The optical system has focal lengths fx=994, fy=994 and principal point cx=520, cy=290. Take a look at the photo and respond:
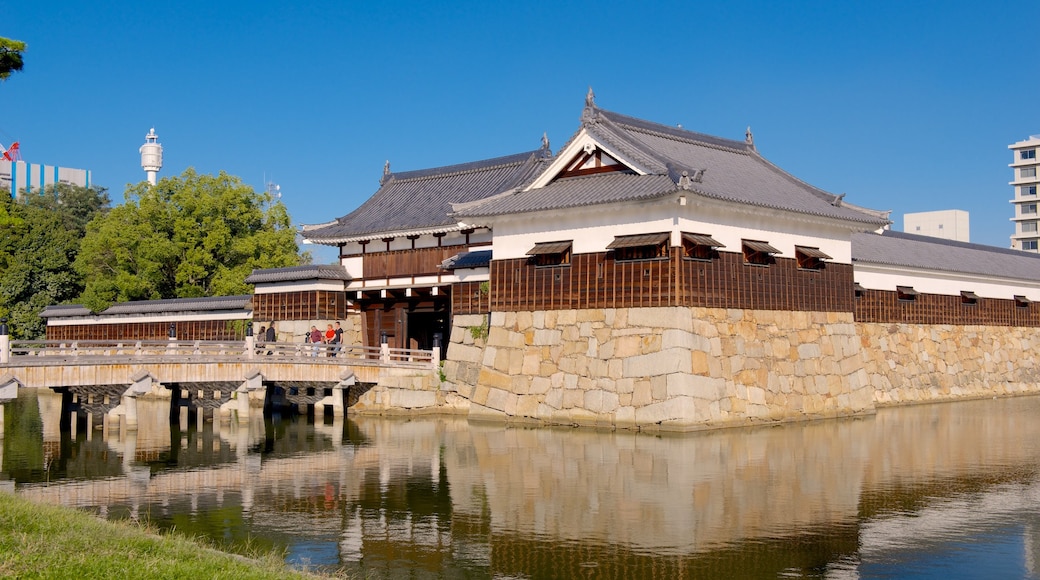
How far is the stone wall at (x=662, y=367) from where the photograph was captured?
1093 inches

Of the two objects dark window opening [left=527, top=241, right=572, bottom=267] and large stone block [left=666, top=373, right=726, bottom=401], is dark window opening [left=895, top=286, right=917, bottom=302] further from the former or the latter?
dark window opening [left=527, top=241, right=572, bottom=267]

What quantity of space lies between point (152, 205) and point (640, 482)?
38228mm

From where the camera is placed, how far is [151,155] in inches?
3893

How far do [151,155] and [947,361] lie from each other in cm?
8042

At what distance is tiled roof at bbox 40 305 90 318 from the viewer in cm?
4997

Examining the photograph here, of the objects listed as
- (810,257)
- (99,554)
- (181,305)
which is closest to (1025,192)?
(810,257)

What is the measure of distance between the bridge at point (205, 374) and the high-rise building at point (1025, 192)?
267 ft

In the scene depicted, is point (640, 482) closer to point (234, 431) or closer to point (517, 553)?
point (517, 553)

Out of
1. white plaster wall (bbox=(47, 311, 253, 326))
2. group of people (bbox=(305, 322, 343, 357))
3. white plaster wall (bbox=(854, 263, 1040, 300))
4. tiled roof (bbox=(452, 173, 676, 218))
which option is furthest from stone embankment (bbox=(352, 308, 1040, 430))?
white plaster wall (bbox=(47, 311, 253, 326))

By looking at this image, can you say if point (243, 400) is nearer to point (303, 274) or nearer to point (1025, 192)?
point (303, 274)

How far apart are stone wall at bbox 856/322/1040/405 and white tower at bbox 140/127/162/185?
257 feet

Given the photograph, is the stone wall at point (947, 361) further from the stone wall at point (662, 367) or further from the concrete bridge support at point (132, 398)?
the concrete bridge support at point (132, 398)

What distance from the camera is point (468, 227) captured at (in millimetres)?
36625

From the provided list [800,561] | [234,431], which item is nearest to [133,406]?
[234,431]
